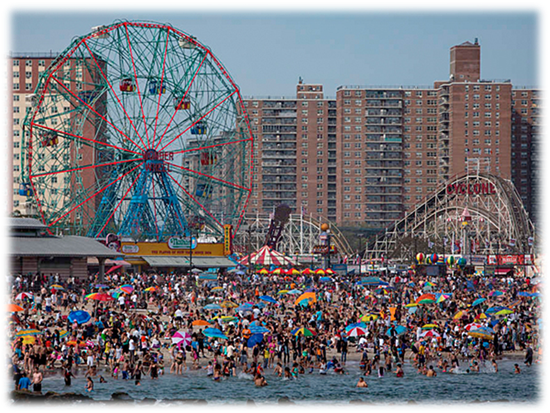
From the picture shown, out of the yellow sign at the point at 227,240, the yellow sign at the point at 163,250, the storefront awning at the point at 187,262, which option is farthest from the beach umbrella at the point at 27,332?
the yellow sign at the point at 227,240

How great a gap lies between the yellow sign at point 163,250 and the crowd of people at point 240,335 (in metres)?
21.2

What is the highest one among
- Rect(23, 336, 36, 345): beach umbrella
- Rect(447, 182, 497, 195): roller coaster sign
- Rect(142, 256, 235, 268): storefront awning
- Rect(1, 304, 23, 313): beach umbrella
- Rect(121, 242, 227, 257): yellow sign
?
Rect(447, 182, 497, 195): roller coaster sign

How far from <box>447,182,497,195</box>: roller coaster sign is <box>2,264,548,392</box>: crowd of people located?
6742cm

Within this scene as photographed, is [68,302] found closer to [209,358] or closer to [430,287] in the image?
[209,358]

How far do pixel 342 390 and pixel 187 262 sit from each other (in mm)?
47124

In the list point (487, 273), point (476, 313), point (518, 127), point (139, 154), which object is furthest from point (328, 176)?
point (476, 313)

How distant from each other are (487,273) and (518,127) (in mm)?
94851

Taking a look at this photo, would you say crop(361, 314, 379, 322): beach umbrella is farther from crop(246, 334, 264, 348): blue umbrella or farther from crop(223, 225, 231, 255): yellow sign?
crop(223, 225, 231, 255): yellow sign

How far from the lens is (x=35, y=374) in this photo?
3309 cm

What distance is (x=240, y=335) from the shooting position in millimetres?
44438

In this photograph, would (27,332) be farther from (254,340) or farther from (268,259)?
(268,259)

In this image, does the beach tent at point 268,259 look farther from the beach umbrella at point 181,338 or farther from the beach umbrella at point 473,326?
the beach umbrella at point 181,338

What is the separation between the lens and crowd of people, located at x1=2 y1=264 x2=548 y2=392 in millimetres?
39344

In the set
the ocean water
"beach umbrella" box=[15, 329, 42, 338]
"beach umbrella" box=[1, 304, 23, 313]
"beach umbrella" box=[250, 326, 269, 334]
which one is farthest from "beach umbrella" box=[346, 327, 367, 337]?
"beach umbrella" box=[1, 304, 23, 313]
